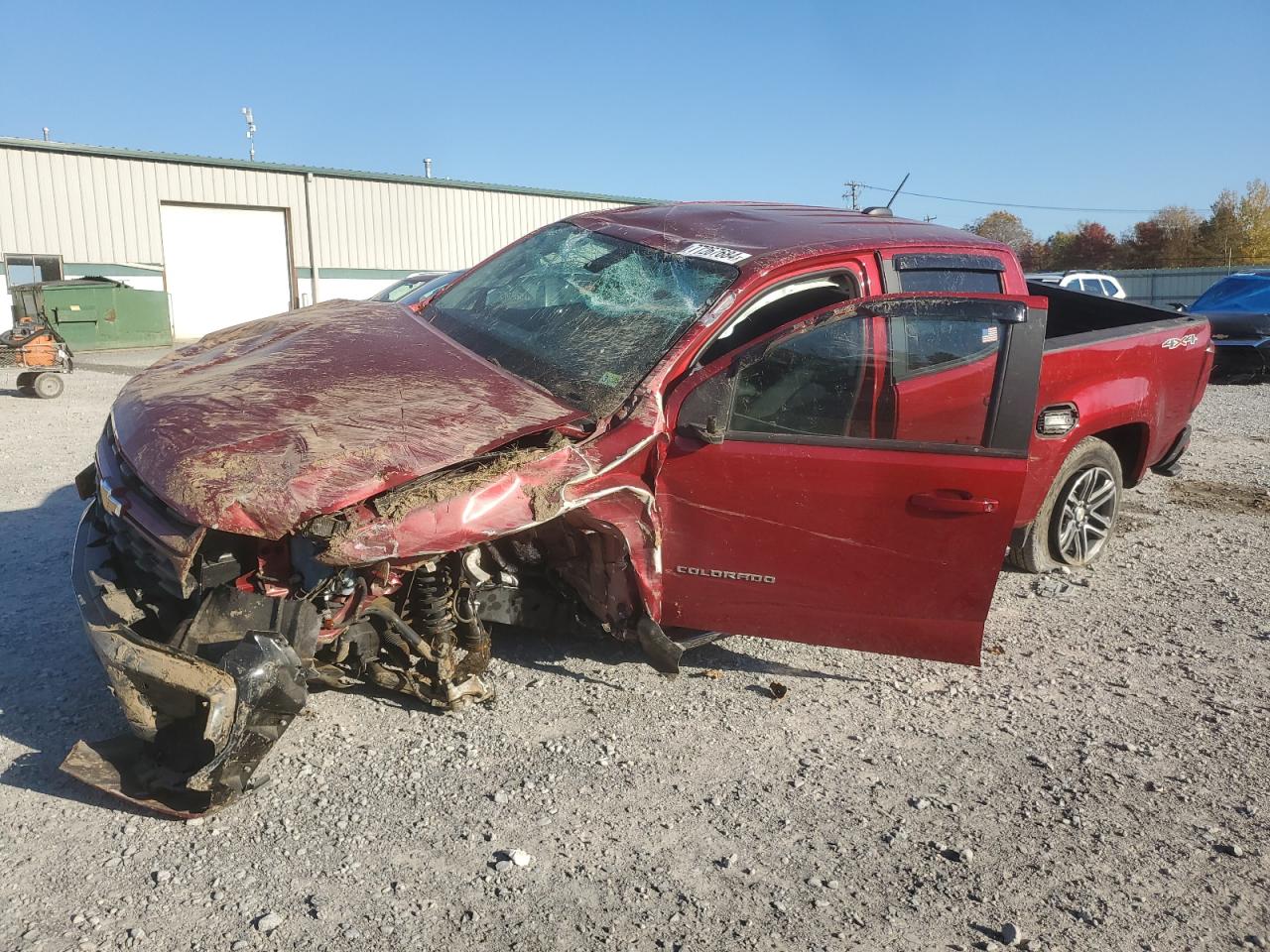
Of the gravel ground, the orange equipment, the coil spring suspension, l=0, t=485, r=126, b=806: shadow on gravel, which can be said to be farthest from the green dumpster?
the coil spring suspension

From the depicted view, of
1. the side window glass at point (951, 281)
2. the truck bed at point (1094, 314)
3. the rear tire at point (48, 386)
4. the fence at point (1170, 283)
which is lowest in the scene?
the rear tire at point (48, 386)

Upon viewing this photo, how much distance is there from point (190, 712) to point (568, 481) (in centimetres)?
136

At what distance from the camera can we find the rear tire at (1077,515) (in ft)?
17.7

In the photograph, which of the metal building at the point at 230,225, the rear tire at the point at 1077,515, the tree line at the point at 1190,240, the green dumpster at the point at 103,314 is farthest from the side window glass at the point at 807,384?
the tree line at the point at 1190,240

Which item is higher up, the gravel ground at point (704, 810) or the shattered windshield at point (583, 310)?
the shattered windshield at point (583, 310)

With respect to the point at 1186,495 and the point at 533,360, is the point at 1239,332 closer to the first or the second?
the point at 1186,495

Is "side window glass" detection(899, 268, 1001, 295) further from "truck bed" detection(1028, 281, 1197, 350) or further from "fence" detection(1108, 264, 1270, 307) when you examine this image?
"fence" detection(1108, 264, 1270, 307)

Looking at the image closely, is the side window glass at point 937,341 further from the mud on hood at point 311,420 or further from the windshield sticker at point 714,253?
the mud on hood at point 311,420

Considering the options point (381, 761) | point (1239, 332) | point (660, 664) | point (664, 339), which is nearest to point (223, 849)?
point (381, 761)

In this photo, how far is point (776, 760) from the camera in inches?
140

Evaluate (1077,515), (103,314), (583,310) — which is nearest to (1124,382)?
(1077,515)

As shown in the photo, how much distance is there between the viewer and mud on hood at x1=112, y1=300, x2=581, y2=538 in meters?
2.90

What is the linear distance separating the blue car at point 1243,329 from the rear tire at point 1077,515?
392 inches

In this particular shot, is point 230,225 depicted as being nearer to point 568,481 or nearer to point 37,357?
point 37,357
